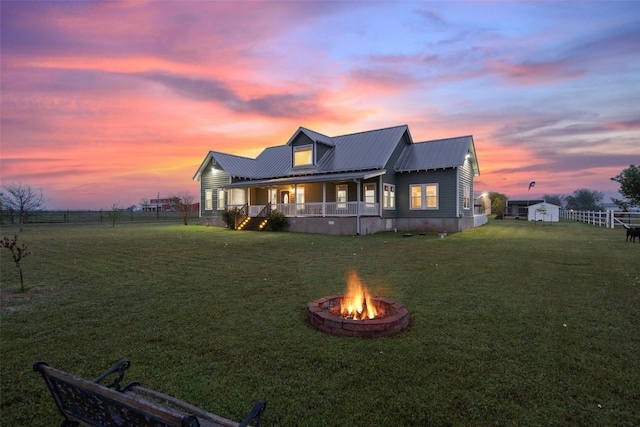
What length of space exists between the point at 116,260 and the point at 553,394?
11509 millimetres

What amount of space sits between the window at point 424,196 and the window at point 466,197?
97.9 inches

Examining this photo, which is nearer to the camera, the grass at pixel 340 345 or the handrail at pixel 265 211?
the grass at pixel 340 345

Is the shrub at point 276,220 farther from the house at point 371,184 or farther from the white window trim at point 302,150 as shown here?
the white window trim at point 302,150

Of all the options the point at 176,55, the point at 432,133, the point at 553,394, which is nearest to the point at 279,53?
the point at 176,55

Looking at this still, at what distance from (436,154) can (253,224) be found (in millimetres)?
14612

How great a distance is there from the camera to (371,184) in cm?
2184

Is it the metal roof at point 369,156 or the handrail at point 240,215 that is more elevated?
the metal roof at point 369,156

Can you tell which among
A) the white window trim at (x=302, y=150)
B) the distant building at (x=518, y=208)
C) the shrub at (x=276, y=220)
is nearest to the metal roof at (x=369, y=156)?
the white window trim at (x=302, y=150)

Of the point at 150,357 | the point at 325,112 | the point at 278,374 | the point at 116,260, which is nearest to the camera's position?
the point at 278,374

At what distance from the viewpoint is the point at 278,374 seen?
10.6 ft

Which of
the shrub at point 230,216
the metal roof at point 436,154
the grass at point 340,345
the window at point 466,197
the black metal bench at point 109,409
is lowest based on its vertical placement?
the grass at point 340,345

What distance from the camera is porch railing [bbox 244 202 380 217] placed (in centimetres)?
2042

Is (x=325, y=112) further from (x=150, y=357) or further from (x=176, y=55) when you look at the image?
(x=150, y=357)

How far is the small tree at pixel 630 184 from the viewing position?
1991 centimetres
